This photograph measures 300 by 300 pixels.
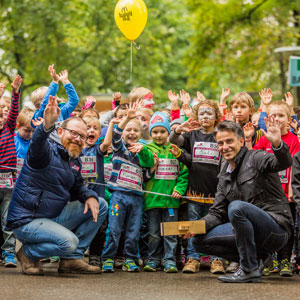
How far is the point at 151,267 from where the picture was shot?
7430mm

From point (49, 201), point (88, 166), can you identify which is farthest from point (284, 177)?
point (49, 201)

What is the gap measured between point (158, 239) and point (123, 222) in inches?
17.3

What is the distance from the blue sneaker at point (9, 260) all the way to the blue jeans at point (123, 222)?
3.24 feet

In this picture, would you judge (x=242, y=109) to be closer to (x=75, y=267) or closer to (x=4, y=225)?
(x=75, y=267)

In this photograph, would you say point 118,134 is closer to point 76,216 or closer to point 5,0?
point 76,216

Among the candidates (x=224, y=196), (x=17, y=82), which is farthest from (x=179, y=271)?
(x=17, y=82)

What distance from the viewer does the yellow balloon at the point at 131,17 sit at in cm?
1099

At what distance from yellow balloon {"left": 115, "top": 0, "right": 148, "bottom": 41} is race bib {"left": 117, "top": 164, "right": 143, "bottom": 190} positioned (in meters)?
4.01

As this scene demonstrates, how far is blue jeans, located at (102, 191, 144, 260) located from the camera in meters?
7.40

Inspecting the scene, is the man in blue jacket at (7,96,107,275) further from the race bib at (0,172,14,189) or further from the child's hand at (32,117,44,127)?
the race bib at (0,172,14,189)

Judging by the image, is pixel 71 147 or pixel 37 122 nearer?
pixel 71 147

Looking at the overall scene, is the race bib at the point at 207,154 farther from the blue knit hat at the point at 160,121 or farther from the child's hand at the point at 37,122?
the child's hand at the point at 37,122

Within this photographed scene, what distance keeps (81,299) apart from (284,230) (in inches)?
85.4

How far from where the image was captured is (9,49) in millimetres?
21109
